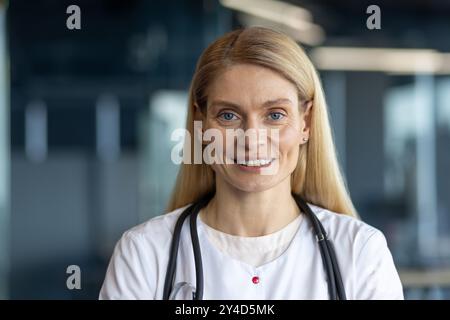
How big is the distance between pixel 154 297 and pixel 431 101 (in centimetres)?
325

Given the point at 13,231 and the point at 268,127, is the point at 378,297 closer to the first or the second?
the point at 268,127

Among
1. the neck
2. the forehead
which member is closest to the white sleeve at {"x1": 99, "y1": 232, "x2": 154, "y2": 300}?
the neck

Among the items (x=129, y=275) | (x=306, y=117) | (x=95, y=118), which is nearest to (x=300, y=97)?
(x=306, y=117)

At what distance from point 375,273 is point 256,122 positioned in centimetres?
25

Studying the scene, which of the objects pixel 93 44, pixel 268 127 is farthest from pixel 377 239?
pixel 93 44

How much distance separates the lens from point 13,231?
3334 mm

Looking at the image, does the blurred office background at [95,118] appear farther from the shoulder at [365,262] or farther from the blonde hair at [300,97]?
the shoulder at [365,262]

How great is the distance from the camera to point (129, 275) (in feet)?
3.14

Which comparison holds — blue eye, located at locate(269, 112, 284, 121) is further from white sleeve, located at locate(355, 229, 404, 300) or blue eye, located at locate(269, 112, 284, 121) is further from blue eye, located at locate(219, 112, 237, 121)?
white sleeve, located at locate(355, 229, 404, 300)

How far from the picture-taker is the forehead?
946 millimetres

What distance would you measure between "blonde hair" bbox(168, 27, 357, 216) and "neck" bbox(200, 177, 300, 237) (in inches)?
2.3

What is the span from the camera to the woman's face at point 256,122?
951 millimetres
